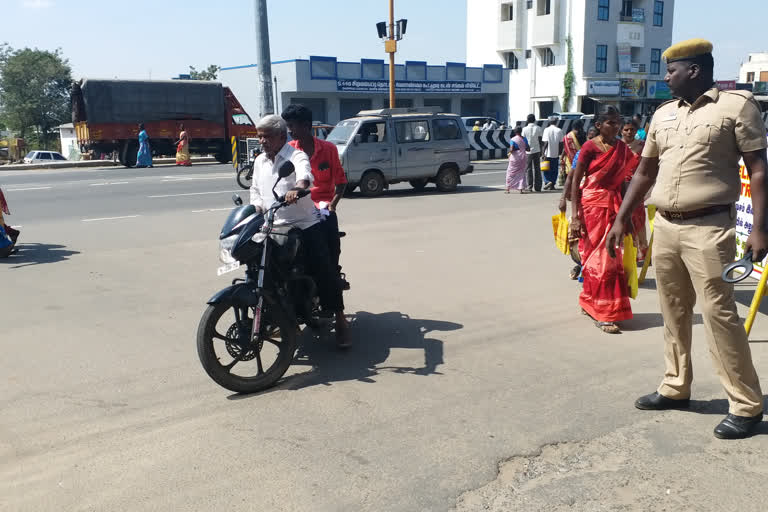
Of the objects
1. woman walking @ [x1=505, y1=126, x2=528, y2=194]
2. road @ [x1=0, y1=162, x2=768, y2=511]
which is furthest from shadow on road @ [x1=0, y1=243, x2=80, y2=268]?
woman walking @ [x1=505, y1=126, x2=528, y2=194]

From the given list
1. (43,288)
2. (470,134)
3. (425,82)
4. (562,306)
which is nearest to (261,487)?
(562,306)

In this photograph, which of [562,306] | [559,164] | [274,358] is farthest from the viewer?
[559,164]

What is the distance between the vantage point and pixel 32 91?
5809cm

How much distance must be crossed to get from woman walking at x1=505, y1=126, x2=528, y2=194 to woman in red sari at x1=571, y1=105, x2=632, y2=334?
9861 millimetres

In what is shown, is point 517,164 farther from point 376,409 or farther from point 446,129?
point 376,409

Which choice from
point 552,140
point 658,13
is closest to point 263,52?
point 552,140

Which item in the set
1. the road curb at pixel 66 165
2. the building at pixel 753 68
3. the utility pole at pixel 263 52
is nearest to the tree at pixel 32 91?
the road curb at pixel 66 165

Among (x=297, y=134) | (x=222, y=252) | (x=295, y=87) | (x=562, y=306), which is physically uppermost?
(x=295, y=87)

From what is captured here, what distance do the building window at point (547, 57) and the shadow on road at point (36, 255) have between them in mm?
50620

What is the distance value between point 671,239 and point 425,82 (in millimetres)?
47341

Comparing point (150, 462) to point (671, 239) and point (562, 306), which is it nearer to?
point (671, 239)

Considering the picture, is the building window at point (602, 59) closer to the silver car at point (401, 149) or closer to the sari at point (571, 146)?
the silver car at point (401, 149)

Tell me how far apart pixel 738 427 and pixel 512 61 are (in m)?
57.9

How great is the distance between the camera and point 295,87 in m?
44.5
